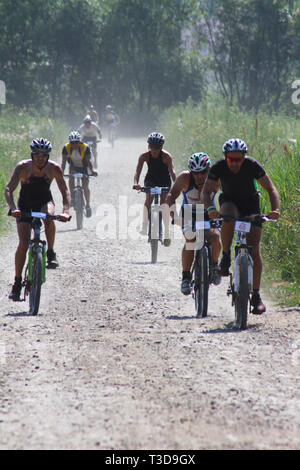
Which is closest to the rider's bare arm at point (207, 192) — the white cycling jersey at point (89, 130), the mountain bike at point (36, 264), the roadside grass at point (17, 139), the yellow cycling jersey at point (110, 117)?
the mountain bike at point (36, 264)

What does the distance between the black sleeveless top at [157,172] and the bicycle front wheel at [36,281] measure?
4216 mm

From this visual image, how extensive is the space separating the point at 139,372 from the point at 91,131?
18.3 m

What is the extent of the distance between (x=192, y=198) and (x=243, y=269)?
57.8 inches

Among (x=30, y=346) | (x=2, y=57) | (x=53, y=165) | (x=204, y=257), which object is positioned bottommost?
(x=30, y=346)

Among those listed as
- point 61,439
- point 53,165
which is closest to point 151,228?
point 53,165

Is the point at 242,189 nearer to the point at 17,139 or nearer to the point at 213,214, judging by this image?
the point at 213,214

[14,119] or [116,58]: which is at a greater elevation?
[116,58]

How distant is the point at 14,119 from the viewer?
30953 millimetres

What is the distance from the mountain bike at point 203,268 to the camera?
25.7 ft

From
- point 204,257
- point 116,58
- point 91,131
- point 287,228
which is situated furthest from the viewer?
point 116,58

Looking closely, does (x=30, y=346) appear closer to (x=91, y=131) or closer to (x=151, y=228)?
(x=151, y=228)

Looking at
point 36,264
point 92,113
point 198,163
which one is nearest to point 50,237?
point 36,264

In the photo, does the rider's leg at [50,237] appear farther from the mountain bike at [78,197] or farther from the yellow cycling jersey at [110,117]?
the yellow cycling jersey at [110,117]
